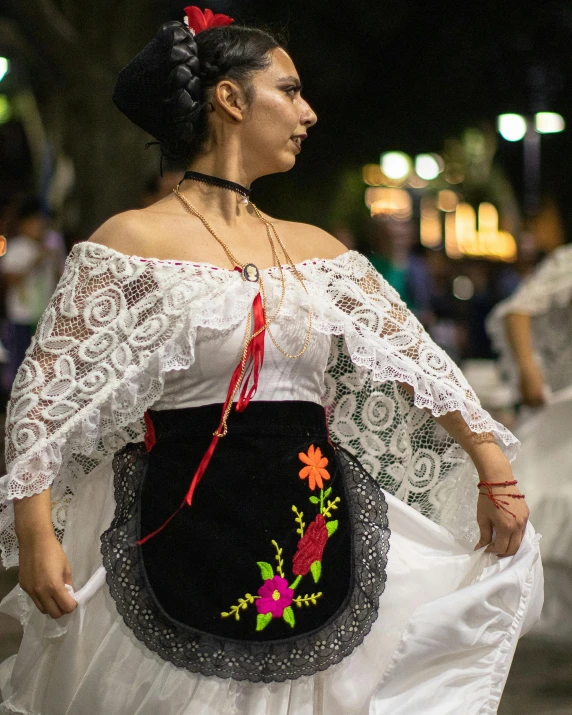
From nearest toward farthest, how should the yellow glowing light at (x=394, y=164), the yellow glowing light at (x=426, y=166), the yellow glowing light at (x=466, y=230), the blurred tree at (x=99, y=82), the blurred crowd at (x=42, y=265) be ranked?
the blurred crowd at (x=42, y=265)
the blurred tree at (x=99, y=82)
the yellow glowing light at (x=394, y=164)
the yellow glowing light at (x=426, y=166)
the yellow glowing light at (x=466, y=230)

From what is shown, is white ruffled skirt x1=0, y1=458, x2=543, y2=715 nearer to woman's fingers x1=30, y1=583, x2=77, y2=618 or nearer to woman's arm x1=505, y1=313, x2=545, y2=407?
woman's fingers x1=30, y1=583, x2=77, y2=618

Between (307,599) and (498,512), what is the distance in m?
0.49

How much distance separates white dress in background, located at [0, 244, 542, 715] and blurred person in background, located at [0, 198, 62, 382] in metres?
4.84

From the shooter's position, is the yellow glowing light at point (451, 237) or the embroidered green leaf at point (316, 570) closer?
the embroidered green leaf at point (316, 570)

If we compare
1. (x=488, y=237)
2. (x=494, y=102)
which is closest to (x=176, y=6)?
(x=494, y=102)

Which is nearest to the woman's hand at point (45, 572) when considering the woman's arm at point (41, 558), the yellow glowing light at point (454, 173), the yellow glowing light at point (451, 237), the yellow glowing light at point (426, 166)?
the woman's arm at point (41, 558)

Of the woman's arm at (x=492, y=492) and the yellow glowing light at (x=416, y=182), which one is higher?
the woman's arm at (x=492, y=492)

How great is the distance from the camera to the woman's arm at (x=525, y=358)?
4.76 meters

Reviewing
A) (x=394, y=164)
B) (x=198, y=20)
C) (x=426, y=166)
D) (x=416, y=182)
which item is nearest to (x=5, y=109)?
(x=394, y=164)

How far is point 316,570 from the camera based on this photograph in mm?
2471

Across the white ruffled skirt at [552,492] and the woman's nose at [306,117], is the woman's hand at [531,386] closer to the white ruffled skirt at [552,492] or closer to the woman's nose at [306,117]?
the white ruffled skirt at [552,492]

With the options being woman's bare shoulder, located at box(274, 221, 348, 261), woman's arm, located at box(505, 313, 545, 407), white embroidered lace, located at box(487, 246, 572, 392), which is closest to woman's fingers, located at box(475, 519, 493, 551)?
woman's bare shoulder, located at box(274, 221, 348, 261)

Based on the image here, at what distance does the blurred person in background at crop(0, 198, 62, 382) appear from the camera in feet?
24.3

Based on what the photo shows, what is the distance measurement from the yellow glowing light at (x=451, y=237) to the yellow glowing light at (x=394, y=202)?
10.0ft
